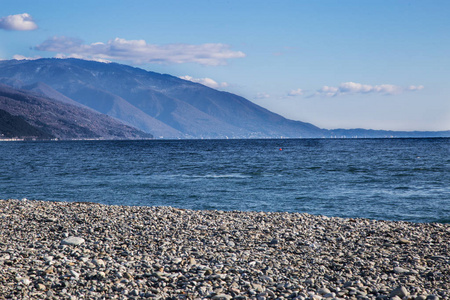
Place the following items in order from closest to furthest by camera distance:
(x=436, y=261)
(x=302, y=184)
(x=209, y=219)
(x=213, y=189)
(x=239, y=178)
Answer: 1. (x=436, y=261)
2. (x=209, y=219)
3. (x=213, y=189)
4. (x=302, y=184)
5. (x=239, y=178)

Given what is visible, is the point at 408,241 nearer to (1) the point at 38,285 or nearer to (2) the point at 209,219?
(2) the point at 209,219

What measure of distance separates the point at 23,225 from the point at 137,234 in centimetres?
480

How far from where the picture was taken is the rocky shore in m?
10.1

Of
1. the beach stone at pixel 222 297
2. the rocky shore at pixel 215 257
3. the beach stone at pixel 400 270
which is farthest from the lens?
the beach stone at pixel 400 270

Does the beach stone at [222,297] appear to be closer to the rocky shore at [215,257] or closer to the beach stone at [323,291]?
the rocky shore at [215,257]

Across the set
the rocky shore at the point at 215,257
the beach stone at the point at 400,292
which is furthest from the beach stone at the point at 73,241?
the beach stone at the point at 400,292

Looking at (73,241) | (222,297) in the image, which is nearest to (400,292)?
(222,297)

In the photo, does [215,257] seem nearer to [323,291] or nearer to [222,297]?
[222,297]

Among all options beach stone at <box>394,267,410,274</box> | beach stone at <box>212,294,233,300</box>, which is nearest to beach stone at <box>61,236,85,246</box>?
beach stone at <box>212,294,233,300</box>

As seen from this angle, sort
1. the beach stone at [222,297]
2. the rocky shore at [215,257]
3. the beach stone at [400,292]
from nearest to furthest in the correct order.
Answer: the beach stone at [222,297] → the beach stone at [400,292] → the rocky shore at [215,257]

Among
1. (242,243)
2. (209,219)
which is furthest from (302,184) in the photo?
(242,243)

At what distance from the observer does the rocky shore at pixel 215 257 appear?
1012 cm

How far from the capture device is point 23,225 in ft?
55.3

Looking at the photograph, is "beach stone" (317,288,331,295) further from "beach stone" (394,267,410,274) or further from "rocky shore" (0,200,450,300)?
"beach stone" (394,267,410,274)
